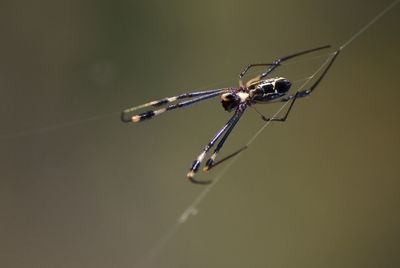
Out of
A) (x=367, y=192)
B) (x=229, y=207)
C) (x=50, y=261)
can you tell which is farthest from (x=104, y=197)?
(x=367, y=192)

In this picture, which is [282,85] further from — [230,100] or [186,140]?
[186,140]

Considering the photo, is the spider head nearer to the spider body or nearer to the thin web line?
the spider body

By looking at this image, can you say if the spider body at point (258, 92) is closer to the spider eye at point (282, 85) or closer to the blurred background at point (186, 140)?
the spider eye at point (282, 85)

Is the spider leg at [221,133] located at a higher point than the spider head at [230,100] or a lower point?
lower

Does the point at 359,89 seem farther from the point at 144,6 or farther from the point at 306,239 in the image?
the point at 144,6

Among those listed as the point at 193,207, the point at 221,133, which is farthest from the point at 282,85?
the point at 193,207

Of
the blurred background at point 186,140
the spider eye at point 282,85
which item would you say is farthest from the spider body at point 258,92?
the blurred background at point 186,140
